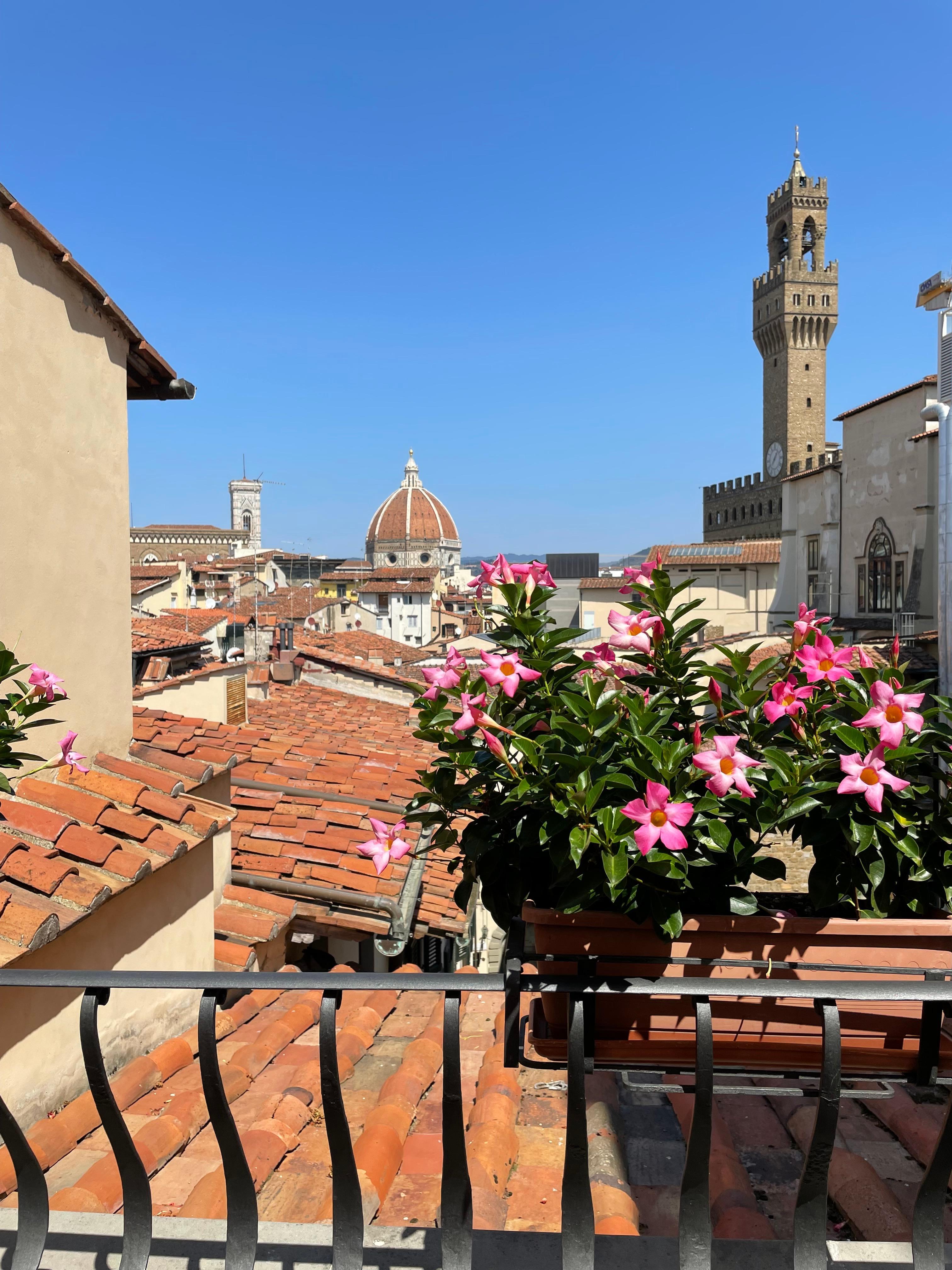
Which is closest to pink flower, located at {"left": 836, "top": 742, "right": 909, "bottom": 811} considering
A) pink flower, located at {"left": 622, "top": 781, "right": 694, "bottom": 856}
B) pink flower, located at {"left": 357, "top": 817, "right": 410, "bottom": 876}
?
pink flower, located at {"left": 622, "top": 781, "right": 694, "bottom": 856}

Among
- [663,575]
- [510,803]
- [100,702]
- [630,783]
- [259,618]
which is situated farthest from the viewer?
[259,618]

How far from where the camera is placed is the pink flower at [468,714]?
6.30 feet

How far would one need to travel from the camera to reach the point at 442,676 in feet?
6.75

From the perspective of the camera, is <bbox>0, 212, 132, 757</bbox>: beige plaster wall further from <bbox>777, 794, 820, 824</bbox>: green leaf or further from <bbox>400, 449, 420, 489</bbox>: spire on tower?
<bbox>400, 449, 420, 489</bbox>: spire on tower

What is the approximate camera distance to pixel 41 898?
382 cm

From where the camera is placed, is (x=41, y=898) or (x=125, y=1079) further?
(x=125, y=1079)

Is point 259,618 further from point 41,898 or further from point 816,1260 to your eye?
point 816,1260

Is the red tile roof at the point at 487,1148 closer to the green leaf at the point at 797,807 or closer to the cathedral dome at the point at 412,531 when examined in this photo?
the green leaf at the point at 797,807

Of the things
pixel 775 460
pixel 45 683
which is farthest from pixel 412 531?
pixel 45 683

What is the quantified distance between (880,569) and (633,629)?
24.7m

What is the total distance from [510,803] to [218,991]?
74 centimetres

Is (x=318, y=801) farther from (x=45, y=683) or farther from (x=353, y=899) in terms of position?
(x=45, y=683)

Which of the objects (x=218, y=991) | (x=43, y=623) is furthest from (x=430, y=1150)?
(x=43, y=623)

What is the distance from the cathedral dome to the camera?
374 feet
